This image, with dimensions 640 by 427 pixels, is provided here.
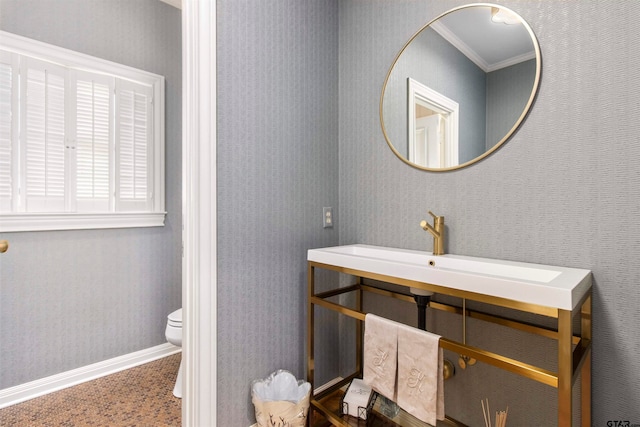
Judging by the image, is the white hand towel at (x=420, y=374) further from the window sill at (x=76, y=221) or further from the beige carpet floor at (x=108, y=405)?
the window sill at (x=76, y=221)

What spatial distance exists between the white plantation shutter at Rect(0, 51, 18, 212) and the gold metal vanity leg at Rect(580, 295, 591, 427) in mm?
2826

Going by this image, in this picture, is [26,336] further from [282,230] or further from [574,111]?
[574,111]

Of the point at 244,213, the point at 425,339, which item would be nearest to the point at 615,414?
the point at 425,339

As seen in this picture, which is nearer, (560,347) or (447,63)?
(560,347)

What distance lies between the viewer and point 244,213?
59.1 inches

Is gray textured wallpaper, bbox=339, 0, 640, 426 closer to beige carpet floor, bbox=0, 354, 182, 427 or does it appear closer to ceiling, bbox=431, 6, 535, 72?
ceiling, bbox=431, 6, 535, 72

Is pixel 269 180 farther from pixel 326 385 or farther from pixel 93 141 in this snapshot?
pixel 93 141

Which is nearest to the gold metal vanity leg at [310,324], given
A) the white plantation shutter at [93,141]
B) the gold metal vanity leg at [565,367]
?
the gold metal vanity leg at [565,367]

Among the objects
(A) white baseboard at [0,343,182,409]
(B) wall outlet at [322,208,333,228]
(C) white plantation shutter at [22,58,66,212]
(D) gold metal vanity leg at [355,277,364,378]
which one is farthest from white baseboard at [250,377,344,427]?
(C) white plantation shutter at [22,58,66,212]

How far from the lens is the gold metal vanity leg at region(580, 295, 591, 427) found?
3.59 ft

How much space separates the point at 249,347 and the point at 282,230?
581mm

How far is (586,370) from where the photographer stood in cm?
111

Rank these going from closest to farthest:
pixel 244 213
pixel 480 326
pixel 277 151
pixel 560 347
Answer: pixel 560 347, pixel 480 326, pixel 244 213, pixel 277 151

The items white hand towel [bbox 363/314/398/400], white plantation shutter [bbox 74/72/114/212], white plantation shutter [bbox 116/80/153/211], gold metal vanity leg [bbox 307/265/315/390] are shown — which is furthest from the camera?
white plantation shutter [bbox 116/80/153/211]
